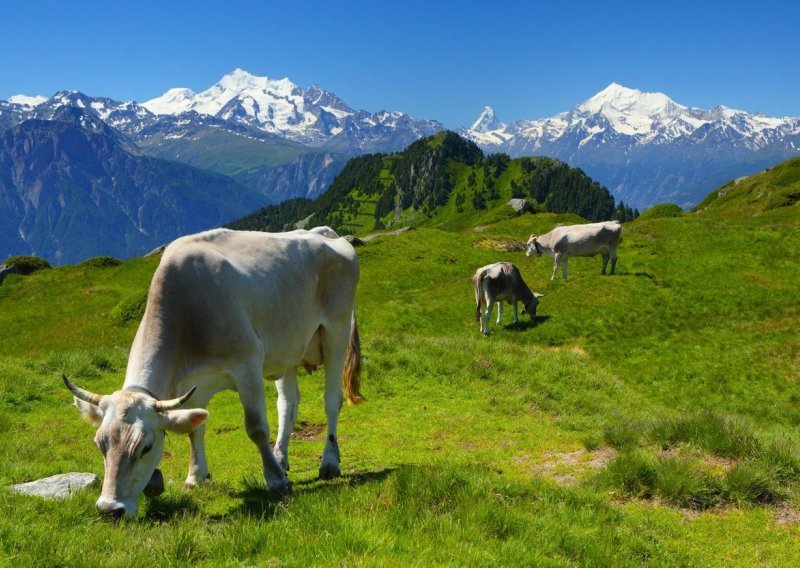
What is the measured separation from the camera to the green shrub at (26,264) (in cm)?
5684

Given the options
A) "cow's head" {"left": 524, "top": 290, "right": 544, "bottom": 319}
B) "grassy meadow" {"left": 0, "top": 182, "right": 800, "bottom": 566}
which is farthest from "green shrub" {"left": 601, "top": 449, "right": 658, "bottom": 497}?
"cow's head" {"left": 524, "top": 290, "right": 544, "bottom": 319}

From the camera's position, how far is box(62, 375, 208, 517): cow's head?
6289 millimetres

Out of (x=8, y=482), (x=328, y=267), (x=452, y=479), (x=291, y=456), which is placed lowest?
(x=291, y=456)

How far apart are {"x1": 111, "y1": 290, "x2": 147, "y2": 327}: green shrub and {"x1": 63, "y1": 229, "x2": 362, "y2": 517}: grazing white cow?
30848 millimetres

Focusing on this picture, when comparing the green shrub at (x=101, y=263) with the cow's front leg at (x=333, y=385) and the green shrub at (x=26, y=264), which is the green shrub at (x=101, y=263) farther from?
the cow's front leg at (x=333, y=385)

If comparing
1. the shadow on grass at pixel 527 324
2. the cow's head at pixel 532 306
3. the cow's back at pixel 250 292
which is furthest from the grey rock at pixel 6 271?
the cow's back at pixel 250 292

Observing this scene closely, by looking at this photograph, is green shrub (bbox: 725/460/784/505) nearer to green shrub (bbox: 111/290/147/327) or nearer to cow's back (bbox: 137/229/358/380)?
cow's back (bbox: 137/229/358/380)

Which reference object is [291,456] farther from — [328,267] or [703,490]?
[703,490]

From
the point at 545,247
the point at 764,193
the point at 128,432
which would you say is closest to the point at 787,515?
the point at 128,432

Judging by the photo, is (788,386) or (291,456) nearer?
(291,456)

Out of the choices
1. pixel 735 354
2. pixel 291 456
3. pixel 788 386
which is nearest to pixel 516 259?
pixel 735 354

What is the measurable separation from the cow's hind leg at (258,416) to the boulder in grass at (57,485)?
229cm

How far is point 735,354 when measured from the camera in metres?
22.7

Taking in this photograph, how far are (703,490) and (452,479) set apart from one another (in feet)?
14.0
